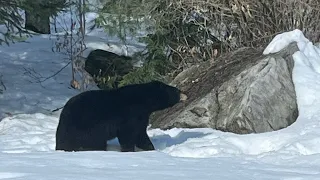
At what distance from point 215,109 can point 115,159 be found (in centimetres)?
367

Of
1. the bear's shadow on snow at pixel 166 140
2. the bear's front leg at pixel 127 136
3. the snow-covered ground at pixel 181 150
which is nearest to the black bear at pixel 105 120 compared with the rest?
the bear's front leg at pixel 127 136

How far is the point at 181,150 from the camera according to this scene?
808 centimetres

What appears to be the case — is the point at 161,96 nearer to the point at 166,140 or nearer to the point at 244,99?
the point at 166,140

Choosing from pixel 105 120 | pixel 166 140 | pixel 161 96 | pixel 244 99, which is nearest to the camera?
pixel 105 120

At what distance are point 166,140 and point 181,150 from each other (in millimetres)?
1067

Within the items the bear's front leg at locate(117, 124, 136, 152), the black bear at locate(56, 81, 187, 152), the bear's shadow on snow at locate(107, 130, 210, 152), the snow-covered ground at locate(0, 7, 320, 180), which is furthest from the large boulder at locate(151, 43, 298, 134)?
the bear's front leg at locate(117, 124, 136, 152)

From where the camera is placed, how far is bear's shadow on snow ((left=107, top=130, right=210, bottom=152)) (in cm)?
873

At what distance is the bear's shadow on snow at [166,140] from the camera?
8734mm

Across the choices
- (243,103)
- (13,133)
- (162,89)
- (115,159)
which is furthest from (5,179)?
(13,133)

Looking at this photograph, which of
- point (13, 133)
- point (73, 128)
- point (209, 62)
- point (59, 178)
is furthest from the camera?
point (209, 62)

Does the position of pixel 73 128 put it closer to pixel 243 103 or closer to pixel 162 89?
pixel 162 89

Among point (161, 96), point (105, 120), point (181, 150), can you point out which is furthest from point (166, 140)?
point (105, 120)

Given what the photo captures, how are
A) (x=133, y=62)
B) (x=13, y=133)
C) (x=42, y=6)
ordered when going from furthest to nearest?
(x=133, y=62) → (x=42, y=6) → (x=13, y=133)

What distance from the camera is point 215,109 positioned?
9.72 metres
